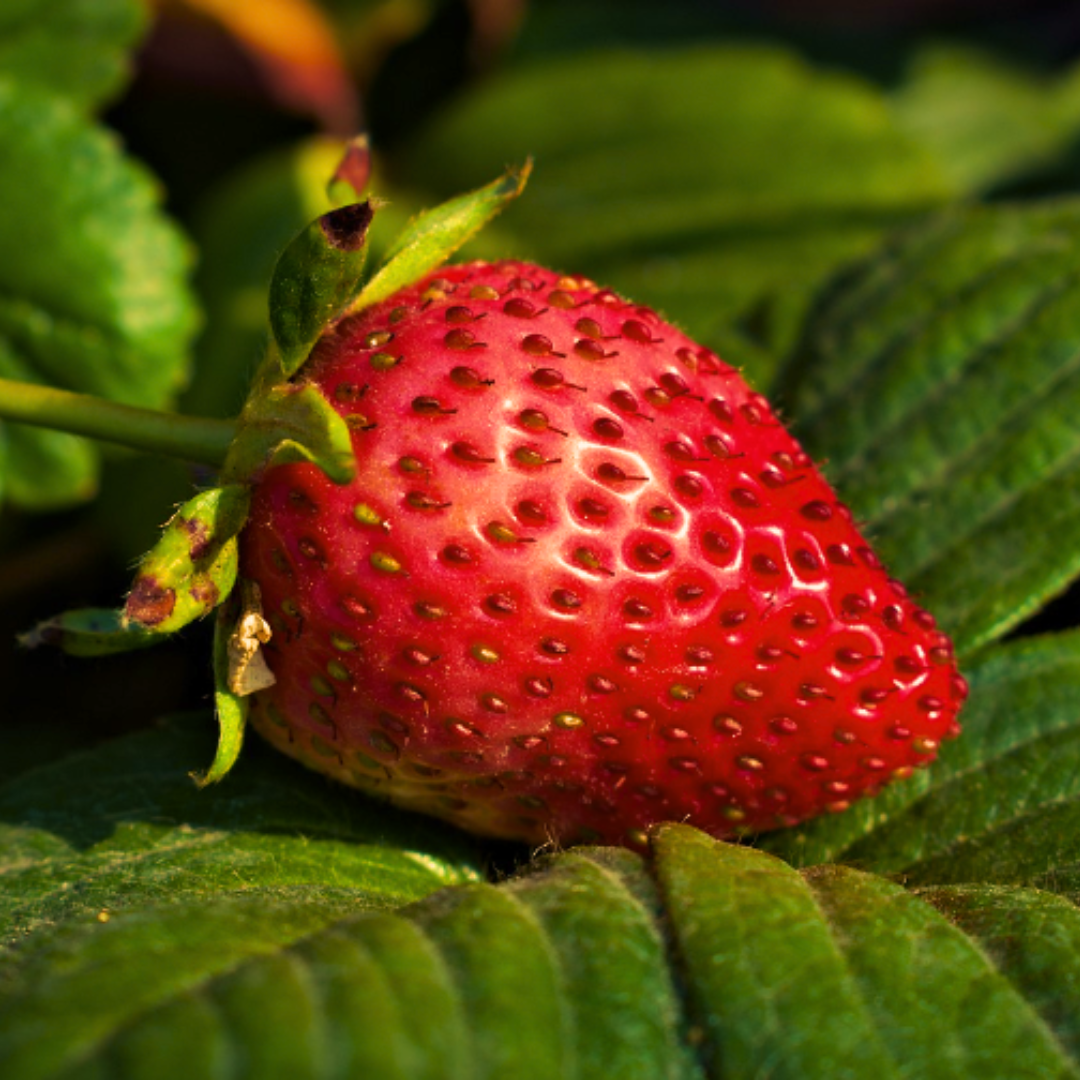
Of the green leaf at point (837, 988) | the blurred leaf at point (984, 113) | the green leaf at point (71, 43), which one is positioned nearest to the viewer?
the green leaf at point (837, 988)

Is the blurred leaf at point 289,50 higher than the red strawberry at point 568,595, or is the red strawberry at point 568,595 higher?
the blurred leaf at point 289,50

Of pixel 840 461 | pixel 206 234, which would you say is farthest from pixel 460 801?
pixel 206 234

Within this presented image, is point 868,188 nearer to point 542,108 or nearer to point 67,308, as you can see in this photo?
point 542,108

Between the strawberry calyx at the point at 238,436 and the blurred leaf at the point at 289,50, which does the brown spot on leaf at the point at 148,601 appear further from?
the blurred leaf at the point at 289,50

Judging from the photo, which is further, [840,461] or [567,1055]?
[840,461]

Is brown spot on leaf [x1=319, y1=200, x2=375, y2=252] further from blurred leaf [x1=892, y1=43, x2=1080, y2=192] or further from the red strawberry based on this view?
blurred leaf [x1=892, y1=43, x2=1080, y2=192]

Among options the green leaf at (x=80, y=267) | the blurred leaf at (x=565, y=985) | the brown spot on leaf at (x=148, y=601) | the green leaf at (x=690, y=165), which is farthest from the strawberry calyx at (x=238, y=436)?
the green leaf at (x=690, y=165)

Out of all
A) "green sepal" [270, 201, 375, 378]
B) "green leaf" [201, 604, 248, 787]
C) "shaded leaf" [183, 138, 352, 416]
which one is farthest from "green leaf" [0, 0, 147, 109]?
"green leaf" [201, 604, 248, 787]
